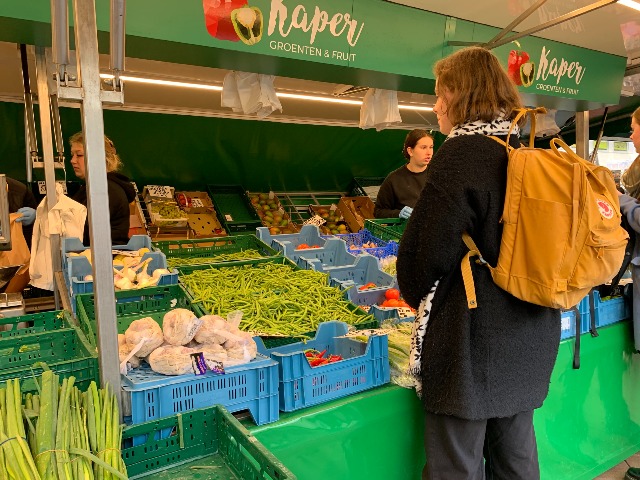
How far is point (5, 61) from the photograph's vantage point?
16.9 ft

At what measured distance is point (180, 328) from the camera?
179cm

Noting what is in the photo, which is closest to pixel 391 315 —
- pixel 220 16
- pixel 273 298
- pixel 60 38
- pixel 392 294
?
pixel 392 294

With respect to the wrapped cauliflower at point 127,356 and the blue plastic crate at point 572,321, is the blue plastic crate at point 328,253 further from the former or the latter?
the wrapped cauliflower at point 127,356

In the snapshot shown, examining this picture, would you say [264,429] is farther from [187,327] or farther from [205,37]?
[205,37]

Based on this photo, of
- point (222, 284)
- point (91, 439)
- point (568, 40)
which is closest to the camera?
point (91, 439)

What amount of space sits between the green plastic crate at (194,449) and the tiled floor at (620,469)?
123 inches

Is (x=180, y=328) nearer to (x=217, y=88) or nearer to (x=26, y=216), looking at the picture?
(x=26, y=216)

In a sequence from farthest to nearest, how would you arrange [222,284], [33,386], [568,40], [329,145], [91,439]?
1. [329,145]
2. [568,40]
3. [222,284]
4. [33,386]
5. [91,439]

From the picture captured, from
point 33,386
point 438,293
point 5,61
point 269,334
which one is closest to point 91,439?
point 33,386

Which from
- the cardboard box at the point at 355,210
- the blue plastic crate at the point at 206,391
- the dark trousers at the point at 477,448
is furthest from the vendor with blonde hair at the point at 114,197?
the cardboard box at the point at 355,210

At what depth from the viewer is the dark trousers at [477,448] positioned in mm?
1840

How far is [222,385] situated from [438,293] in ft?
2.84

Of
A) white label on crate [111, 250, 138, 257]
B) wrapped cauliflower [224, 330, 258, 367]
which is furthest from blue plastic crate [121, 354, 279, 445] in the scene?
white label on crate [111, 250, 138, 257]

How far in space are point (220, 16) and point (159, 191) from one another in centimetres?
477
